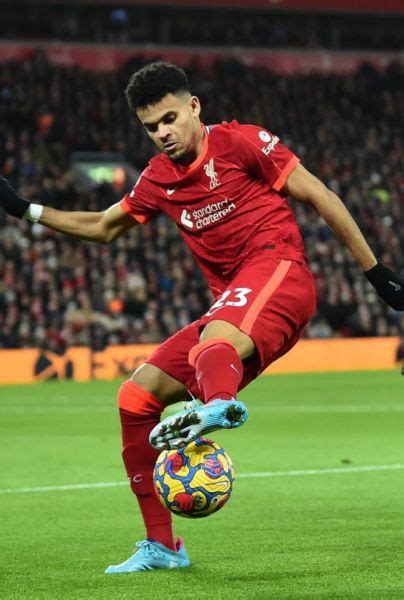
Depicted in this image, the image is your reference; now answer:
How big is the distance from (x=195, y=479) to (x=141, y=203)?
1.57m

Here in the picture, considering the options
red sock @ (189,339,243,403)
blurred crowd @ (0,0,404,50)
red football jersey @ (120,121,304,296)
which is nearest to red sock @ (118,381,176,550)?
red football jersey @ (120,121,304,296)

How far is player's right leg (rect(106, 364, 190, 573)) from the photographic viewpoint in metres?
6.06

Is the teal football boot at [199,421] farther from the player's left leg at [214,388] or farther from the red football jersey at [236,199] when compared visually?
the red football jersey at [236,199]

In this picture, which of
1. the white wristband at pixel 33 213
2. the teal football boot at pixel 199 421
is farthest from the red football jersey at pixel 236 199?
the teal football boot at pixel 199 421

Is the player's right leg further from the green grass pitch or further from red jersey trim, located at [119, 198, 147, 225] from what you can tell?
red jersey trim, located at [119, 198, 147, 225]

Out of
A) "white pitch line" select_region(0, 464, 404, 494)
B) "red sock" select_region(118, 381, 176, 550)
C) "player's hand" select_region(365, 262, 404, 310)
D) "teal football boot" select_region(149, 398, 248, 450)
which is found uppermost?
"player's hand" select_region(365, 262, 404, 310)

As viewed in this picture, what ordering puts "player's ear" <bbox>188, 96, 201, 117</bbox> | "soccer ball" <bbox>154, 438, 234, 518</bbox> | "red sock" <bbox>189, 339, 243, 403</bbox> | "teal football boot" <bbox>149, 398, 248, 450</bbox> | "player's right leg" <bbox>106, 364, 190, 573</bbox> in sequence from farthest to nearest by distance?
"player's right leg" <bbox>106, 364, 190, 573</bbox>, "player's ear" <bbox>188, 96, 201, 117</bbox>, "soccer ball" <bbox>154, 438, 234, 518</bbox>, "red sock" <bbox>189, 339, 243, 403</bbox>, "teal football boot" <bbox>149, 398, 248, 450</bbox>

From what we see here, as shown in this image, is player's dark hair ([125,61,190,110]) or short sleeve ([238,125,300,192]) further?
short sleeve ([238,125,300,192])

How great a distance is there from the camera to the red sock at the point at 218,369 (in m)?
4.98

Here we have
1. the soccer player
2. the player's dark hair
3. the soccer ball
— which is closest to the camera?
the soccer ball

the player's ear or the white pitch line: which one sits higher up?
the player's ear

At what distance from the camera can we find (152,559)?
6.15 meters

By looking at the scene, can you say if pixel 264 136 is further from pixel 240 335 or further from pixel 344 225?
pixel 240 335

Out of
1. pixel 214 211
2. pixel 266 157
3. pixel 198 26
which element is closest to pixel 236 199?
pixel 214 211
